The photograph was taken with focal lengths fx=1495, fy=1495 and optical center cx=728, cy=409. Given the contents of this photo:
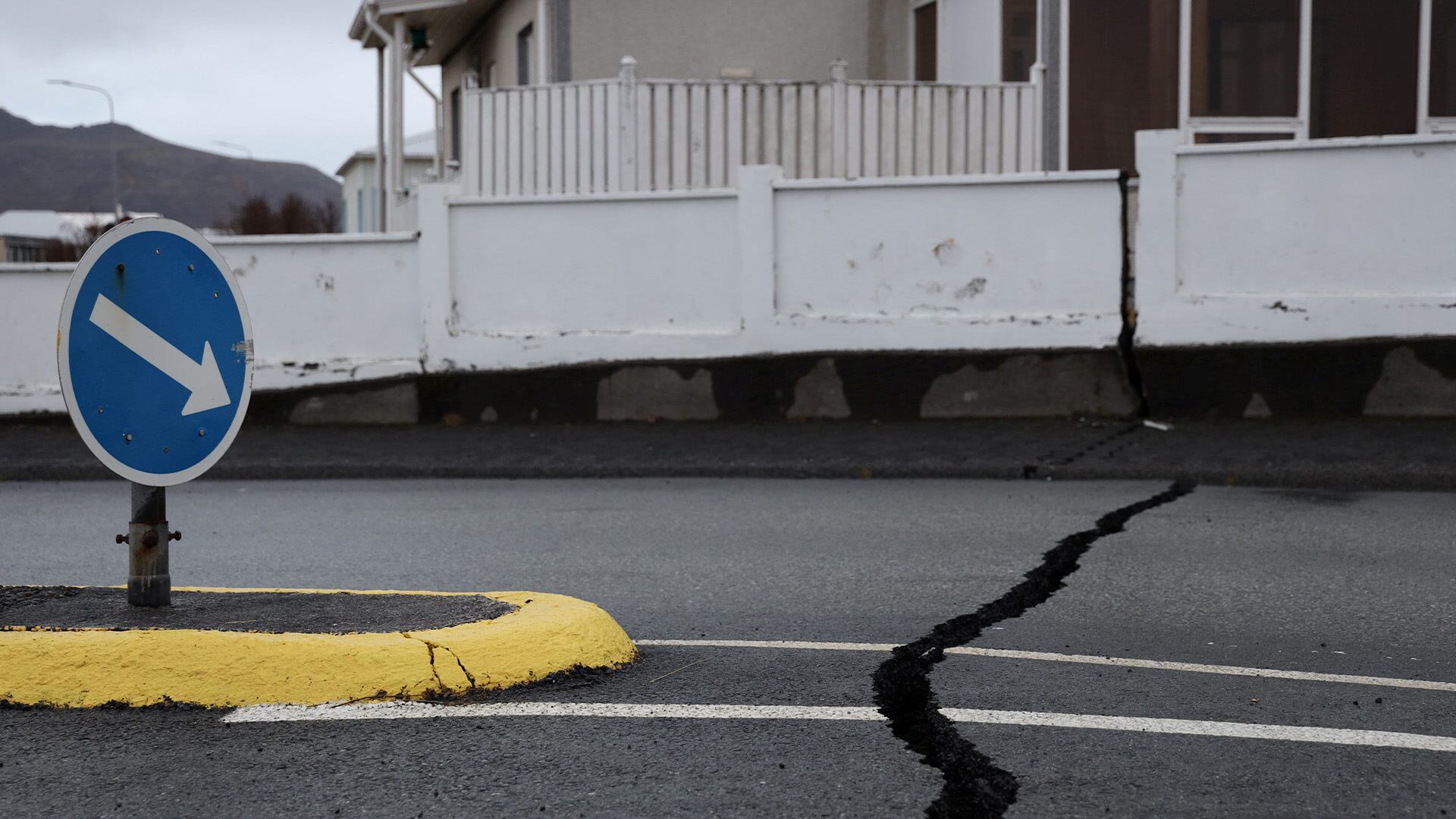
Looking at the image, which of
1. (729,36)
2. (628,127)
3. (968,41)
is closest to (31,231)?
(729,36)

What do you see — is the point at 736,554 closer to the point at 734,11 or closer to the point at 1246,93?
the point at 1246,93

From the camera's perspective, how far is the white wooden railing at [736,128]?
14828 millimetres

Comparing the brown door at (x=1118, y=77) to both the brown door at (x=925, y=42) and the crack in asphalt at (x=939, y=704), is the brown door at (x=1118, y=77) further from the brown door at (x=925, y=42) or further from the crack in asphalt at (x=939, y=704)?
the crack in asphalt at (x=939, y=704)

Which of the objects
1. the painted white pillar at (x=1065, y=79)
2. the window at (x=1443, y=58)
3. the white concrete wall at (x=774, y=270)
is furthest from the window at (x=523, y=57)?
the window at (x=1443, y=58)

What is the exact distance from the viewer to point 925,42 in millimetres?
17688

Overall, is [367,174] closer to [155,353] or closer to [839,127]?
[839,127]

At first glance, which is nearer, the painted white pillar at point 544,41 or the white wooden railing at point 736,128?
the white wooden railing at point 736,128

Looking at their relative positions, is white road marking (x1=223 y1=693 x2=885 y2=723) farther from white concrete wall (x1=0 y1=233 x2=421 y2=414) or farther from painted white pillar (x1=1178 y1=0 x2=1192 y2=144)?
painted white pillar (x1=1178 y1=0 x2=1192 y2=144)

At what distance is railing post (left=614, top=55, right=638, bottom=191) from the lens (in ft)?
48.2

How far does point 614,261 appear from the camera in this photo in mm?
13062

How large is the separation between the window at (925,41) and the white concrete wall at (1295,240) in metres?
5.98

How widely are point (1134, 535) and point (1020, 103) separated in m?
8.28

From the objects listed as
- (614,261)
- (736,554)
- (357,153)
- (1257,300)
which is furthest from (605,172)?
(357,153)

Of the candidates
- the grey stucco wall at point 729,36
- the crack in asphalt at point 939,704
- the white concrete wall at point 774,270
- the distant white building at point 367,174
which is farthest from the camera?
the distant white building at point 367,174
